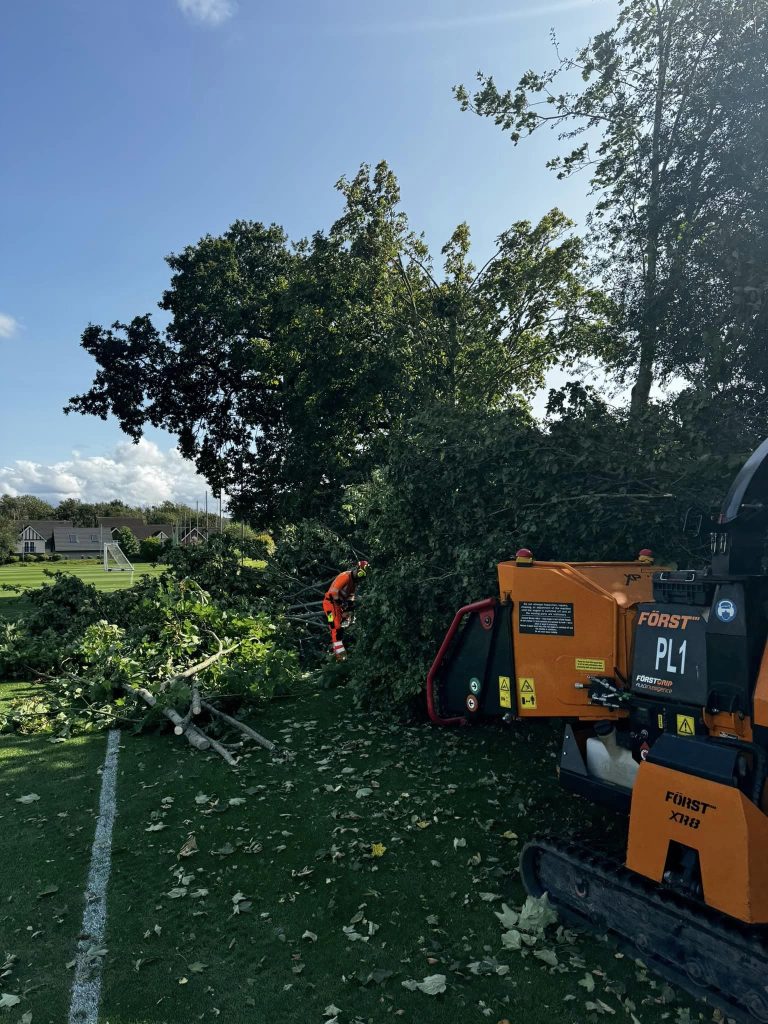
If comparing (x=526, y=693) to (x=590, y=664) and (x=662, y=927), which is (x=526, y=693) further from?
(x=662, y=927)

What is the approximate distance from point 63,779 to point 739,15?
13.0 meters

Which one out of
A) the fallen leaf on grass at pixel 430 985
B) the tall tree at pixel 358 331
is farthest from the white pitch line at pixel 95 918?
the tall tree at pixel 358 331

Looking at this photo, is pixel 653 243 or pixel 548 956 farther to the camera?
pixel 653 243

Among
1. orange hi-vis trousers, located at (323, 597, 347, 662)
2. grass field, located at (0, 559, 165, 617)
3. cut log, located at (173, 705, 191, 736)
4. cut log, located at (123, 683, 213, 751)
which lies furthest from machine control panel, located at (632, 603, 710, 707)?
grass field, located at (0, 559, 165, 617)

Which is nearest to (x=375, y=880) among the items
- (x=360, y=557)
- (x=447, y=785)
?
(x=447, y=785)

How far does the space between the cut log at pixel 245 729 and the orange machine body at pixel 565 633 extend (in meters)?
3.72

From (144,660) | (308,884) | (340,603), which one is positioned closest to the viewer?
(308,884)

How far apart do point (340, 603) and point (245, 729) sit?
3091 millimetres

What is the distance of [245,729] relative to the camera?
7.53m

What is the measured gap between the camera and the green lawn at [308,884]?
3.40 m

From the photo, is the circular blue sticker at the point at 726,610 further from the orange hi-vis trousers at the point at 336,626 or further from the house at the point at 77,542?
the house at the point at 77,542

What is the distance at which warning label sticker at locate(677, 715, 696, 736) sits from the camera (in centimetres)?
365

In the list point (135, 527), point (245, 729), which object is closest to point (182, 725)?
point (245, 729)

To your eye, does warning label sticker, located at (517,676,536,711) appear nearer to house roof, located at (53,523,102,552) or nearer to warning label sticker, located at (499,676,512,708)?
warning label sticker, located at (499,676,512,708)
